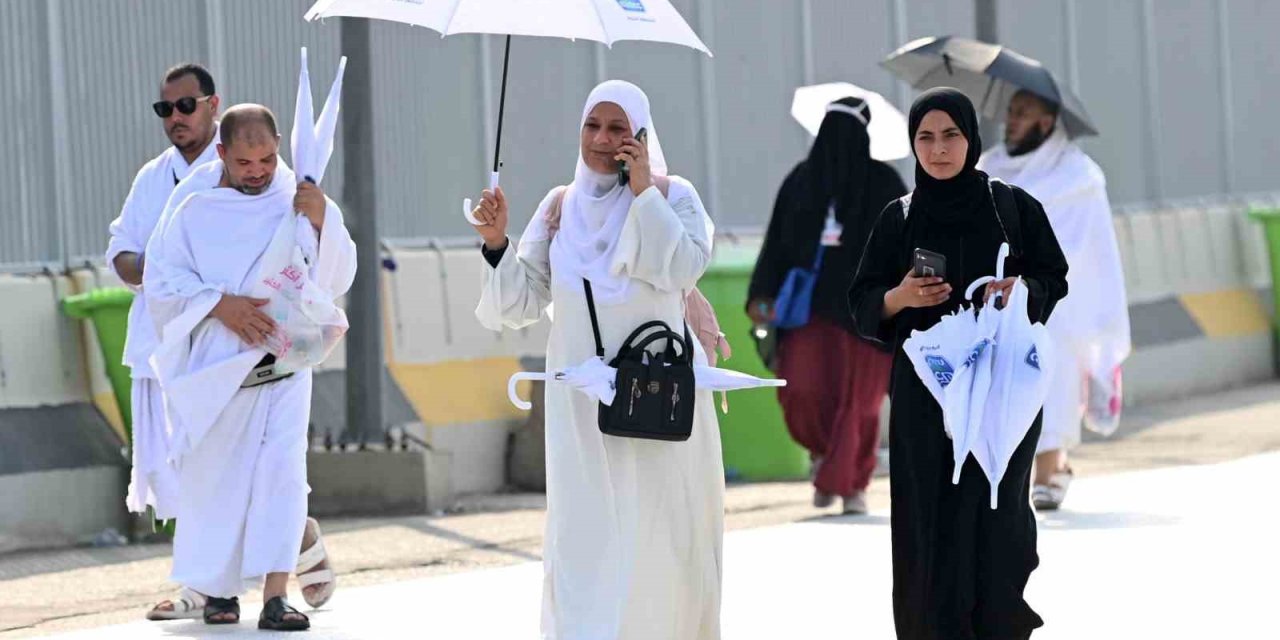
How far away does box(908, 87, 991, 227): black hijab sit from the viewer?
6.54 m

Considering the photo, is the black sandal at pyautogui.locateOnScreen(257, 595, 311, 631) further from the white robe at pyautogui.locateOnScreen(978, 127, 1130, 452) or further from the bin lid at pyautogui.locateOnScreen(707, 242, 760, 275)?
the bin lid at pyautogui.locateOnScreen(707, 242, 760, 275)

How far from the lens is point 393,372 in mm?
12938

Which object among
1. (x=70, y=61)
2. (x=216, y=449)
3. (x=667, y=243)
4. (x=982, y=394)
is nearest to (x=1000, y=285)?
(x=982, y=394)

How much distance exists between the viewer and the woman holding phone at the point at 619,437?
6.67 metres

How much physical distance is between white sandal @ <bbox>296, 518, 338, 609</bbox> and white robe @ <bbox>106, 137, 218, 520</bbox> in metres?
0.49

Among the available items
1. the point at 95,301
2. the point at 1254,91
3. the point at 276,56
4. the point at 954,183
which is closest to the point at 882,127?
the point at 276,56

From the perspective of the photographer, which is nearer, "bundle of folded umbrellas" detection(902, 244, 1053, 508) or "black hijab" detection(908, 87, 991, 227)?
"bundle of folded umbrellas" detection(902, 244, 1053, 508)

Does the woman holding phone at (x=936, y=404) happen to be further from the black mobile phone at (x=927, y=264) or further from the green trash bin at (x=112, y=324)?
the green trash bin at (x=112, y=324)

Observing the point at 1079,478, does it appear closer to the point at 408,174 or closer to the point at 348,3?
the point at 408,174

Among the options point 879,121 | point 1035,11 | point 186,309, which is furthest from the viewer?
point 1035,11

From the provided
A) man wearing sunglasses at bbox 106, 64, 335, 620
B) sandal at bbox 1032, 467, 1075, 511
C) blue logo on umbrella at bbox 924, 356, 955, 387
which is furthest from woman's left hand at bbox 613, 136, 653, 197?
sandal at bbox 1032, 467, 1075, 511

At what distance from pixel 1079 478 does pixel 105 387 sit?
5.09m

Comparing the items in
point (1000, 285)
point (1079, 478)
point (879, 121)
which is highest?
point (879, 121)

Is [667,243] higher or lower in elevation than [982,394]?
higher
